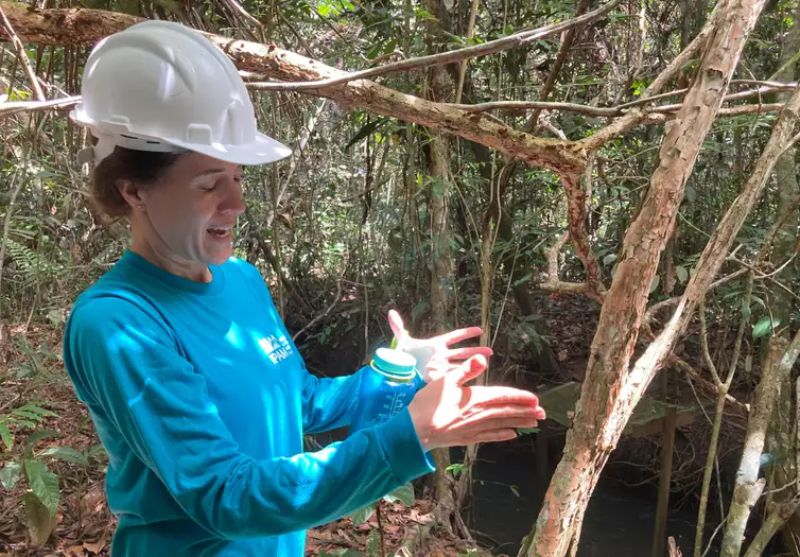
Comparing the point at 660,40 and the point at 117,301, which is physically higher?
→ the point at 660,40

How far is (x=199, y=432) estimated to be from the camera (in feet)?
2.78

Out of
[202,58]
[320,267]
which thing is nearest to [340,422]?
[202,58]

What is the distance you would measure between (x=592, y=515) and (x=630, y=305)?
12.9ft

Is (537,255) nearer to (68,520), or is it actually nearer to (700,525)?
(700,525)

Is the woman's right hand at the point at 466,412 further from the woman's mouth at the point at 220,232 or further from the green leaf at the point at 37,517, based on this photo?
the green leaf at the point at 37,517

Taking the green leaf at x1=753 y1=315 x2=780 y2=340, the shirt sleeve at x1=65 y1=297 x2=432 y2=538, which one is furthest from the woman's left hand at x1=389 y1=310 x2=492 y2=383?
the green leaf at x1=753 y1=315 x2=780 y2=340

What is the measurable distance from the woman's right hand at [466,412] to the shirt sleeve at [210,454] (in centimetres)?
3

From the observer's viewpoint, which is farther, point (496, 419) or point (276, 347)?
point (276, 347)

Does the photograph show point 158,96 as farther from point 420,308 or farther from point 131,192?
point 420,308

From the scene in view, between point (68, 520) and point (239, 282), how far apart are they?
1.96 metres

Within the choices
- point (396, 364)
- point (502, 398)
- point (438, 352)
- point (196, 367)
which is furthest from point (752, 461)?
point (196, 367)

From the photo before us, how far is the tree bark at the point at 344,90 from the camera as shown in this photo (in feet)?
5.24

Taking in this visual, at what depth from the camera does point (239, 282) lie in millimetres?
1245

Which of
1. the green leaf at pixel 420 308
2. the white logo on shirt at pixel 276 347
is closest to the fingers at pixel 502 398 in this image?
the white logo on shirt at pixel 276 347
